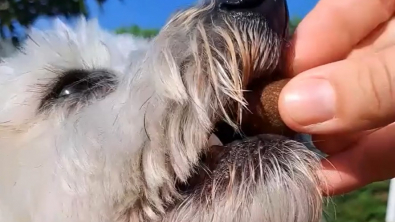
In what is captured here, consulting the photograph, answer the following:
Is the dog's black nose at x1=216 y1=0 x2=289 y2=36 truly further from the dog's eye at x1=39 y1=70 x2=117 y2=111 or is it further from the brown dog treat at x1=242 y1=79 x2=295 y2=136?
the dog's eye at x1=39 y1=70 x2=117 y2=111

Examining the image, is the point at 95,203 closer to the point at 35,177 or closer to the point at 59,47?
the point at 35,177

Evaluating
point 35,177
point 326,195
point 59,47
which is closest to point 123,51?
point 59,47

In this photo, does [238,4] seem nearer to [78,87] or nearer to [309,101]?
[309,101]

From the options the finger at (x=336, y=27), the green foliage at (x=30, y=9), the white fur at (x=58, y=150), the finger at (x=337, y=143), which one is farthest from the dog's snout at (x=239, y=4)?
the green foliage at (x=30, y=9)

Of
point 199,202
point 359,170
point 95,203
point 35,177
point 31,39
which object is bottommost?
point 359,170

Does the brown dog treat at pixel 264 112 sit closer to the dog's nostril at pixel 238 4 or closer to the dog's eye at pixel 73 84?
the dog's nostril at pixel 238 4

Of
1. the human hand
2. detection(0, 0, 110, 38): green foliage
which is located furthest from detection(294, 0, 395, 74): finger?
detection(0, 0, 110, 38): green foliage

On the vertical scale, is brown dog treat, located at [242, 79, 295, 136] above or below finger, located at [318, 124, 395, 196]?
above
